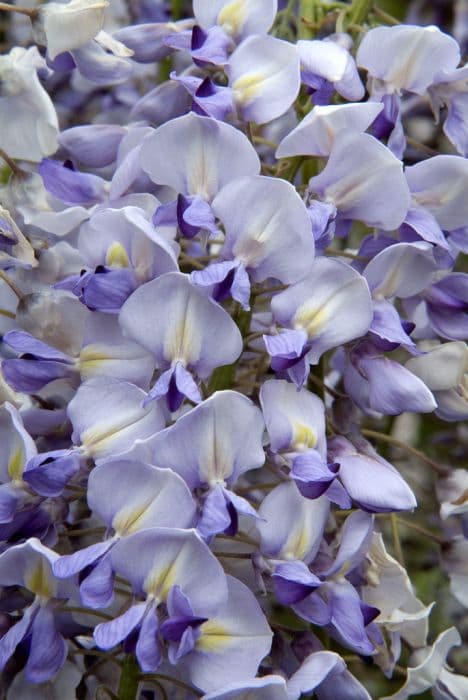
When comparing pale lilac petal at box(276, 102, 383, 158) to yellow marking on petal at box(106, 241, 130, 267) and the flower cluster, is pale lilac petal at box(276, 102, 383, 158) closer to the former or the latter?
the flower cluster

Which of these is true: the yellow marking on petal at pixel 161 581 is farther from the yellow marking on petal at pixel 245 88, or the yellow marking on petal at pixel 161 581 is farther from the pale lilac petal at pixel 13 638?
the yellow marking on petal at pixel 245 88

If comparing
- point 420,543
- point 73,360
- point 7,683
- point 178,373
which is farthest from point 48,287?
point 420,543

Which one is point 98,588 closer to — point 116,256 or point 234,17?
point 116,256

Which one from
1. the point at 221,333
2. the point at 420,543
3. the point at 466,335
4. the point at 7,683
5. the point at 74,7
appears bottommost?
the point at 420,543

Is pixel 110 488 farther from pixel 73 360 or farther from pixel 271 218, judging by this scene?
pixel 271 218

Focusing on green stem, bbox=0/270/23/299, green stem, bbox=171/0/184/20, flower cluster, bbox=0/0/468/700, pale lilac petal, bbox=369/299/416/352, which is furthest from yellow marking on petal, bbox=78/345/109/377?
green stem, bbox=171/0/184/20
